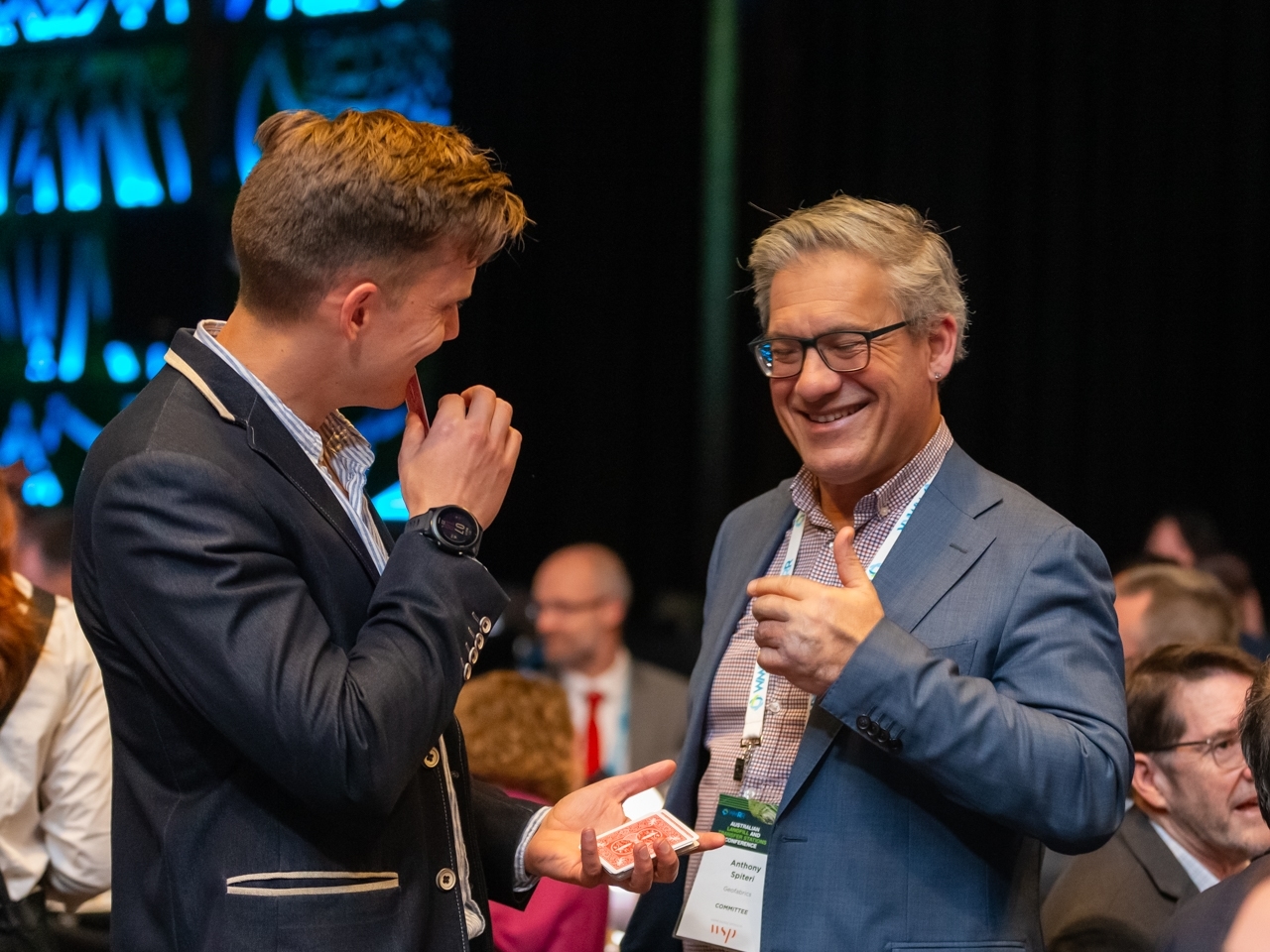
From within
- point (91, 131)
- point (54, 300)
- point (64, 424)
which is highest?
point (91, 131)

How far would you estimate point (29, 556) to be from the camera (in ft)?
15.3

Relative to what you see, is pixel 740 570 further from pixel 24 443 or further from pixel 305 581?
pixel 24 443

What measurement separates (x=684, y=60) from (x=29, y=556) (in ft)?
11.4

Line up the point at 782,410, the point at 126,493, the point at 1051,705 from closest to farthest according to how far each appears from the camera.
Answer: the point at 126,493 < the point at 1051,705 < the point at 782,410

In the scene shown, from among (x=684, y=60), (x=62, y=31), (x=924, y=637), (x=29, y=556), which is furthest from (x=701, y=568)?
(x=924, y=637)

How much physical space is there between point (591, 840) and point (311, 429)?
0.58 metres

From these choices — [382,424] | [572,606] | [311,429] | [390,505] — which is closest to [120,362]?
[382,424]

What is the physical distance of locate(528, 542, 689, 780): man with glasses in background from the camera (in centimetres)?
483

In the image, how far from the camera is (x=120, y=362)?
6.12 m

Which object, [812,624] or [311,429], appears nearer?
[311,429]

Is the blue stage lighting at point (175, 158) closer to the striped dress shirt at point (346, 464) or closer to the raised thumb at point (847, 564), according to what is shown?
the striped dress shirt at point (346, 464)

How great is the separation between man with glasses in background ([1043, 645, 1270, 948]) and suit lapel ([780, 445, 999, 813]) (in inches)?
31.3

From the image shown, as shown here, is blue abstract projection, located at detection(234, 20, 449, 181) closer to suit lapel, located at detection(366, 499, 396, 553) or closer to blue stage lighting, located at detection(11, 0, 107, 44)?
blue stage lighting, located at detection(11, 0, 107, 44)

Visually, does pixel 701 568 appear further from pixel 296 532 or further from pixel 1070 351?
pixel 296 532
